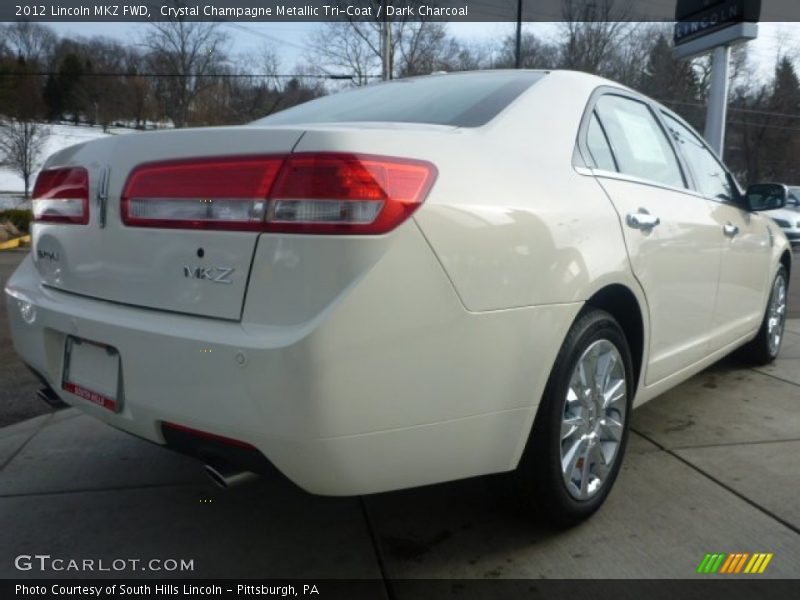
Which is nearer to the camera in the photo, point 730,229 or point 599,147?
point 599,147

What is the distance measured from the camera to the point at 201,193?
1.87 m

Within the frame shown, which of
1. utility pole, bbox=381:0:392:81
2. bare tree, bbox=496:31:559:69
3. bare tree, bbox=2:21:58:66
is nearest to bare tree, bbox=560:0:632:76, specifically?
bare tree, bbox=496:31:559:69

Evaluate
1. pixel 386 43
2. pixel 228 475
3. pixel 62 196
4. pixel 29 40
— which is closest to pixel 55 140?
pixel 29 40

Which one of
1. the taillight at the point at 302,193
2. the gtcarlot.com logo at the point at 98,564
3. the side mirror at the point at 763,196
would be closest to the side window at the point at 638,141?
the side mirror at the point at 763,196

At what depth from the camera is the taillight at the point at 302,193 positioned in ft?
→ 5.65

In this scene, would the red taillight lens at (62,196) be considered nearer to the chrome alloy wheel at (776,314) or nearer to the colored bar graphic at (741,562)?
the colored bar graphic at (741,562)

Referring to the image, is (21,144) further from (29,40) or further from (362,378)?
(362,378)

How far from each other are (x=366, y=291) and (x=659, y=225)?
1543mm

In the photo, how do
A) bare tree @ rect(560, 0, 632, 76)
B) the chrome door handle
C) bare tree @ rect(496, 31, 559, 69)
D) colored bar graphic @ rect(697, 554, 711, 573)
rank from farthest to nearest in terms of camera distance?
bare tree @ rect(560, 0, 632, 76) → bare tree @ rect(496, 31, 559, 69) → the chrome door handle → colored bar graphic @ rect(697, 554, 711, 573)

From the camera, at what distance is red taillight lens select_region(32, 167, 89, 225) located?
86.9 inches

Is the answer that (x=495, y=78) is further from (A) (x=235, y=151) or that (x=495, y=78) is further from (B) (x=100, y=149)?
(B) (x=100, y=149)

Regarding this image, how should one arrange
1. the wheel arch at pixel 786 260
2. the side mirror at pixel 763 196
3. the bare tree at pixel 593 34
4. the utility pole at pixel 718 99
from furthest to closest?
the bare tree at pixel 593 34, the utility pole at pixel 718 99, the wheel arch at pixel 786 260, the side mirror at pixel 763 196

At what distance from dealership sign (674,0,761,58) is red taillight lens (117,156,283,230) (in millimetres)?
7113

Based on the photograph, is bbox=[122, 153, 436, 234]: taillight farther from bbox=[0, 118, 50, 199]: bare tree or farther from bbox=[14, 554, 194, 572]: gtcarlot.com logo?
bbox=[0, 118, 50, 199]: bare tree
